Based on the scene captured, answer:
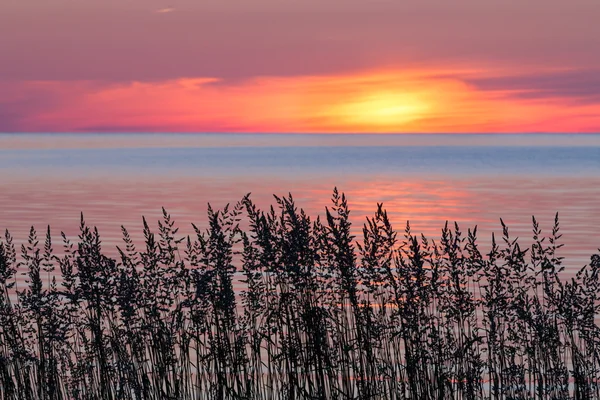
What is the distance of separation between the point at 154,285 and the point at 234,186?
48.4 m

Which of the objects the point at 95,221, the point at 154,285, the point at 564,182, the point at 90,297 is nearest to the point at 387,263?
the point at 154,285

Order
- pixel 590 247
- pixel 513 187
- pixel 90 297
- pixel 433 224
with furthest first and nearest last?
pixel 513 187 < pixel 433 224 < pixel 590 247 < pixel 90 297

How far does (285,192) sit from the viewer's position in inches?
1970

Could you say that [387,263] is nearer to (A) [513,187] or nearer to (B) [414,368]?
(B) [414,368]

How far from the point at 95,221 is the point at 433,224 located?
12564 mm

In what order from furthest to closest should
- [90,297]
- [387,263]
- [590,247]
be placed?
1. [590,247]
2. [90,297]
3. [387,263]

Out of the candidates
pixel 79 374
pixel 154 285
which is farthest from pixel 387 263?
pixel 79 374

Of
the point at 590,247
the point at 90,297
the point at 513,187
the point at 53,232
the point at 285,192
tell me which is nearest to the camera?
the point at 90,297

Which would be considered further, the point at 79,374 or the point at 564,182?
the point at 564,182

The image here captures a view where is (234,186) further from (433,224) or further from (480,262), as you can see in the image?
(480,262)

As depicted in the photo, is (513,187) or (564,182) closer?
(513,187)

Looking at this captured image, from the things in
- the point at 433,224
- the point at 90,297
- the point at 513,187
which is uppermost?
the point at 513,187

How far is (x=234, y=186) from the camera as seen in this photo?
184 feet

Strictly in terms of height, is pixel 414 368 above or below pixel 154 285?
below
